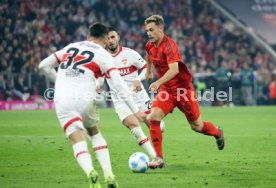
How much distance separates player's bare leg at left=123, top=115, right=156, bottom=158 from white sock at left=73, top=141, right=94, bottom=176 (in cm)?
294

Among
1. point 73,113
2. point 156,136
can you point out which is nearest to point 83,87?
point 73,113

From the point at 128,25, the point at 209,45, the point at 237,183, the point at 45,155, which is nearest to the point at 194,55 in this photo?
the point at 209,45

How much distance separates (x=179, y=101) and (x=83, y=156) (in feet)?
11.3

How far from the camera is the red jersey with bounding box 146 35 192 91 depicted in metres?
11.0

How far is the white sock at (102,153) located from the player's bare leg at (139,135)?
249 centimetres

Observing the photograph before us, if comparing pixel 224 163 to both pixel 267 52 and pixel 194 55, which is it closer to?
pixel 194 55

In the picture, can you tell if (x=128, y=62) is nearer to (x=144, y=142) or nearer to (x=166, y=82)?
(x=166, y=82)

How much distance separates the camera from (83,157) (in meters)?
8.15

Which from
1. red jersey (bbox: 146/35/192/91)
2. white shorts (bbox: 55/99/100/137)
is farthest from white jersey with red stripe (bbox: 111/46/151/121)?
white shorts (bbox: 55/99/100/137)

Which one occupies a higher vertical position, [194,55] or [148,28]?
[148,28]

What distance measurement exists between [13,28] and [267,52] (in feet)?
48.5

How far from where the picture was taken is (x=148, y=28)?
11.0m

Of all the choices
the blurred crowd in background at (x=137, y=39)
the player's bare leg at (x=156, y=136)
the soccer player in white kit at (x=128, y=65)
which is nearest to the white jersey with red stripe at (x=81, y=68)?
the player's bare leg at (x=156, y=136)

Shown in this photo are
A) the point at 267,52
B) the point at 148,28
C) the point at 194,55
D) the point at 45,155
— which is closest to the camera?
the point at 148,28
